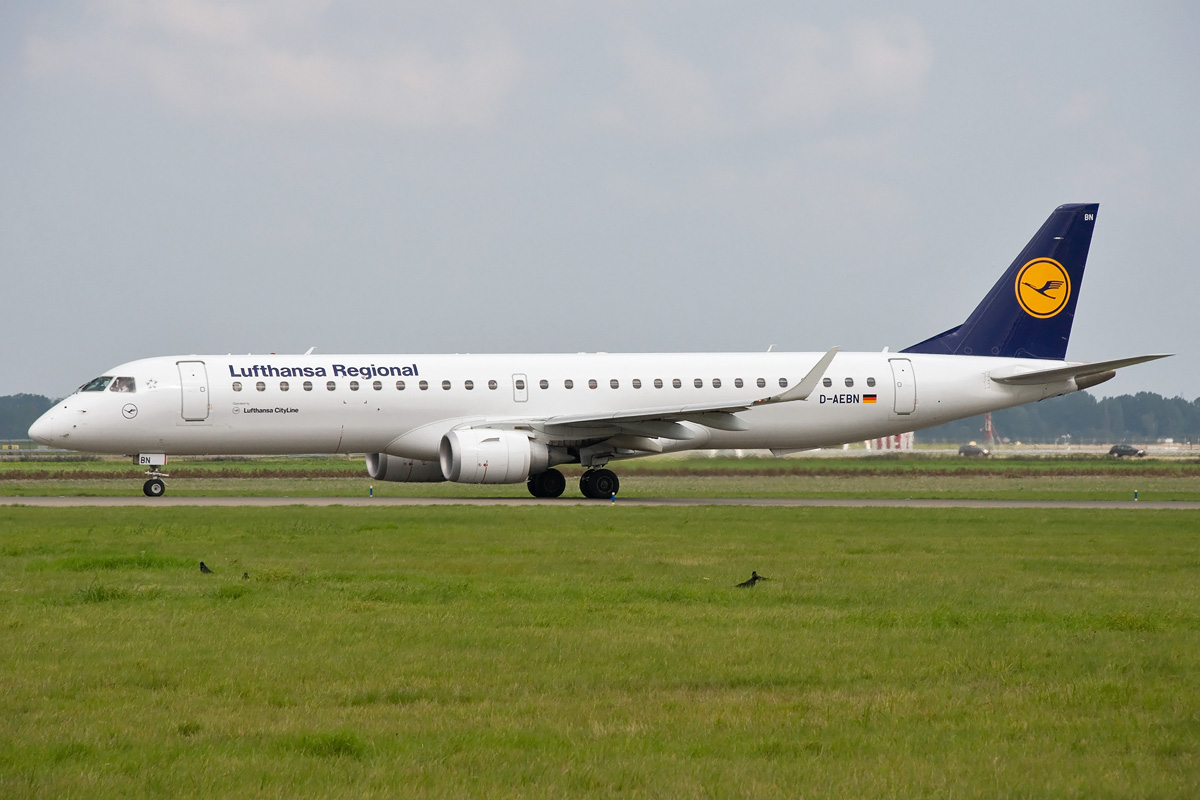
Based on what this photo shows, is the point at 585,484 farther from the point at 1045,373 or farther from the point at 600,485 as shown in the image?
the point at 1045,373

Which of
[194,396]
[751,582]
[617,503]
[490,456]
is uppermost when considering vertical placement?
[194,396]

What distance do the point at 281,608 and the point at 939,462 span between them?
57074 mm

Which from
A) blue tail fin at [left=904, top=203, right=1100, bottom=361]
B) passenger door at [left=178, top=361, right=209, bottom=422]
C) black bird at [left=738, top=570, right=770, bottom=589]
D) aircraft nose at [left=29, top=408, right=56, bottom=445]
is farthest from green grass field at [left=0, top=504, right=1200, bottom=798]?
blue tail fin at [left=904, top=203, right=1100, bottom=361]

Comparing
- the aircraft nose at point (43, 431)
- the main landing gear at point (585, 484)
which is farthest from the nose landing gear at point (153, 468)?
the main landing gear at point (585, 484)

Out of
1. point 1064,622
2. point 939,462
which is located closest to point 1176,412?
point 939,462

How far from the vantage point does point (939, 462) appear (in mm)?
65625


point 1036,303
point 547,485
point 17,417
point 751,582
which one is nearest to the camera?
point 751,582

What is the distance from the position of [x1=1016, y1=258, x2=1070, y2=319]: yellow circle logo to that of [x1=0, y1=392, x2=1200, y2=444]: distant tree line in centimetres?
11894

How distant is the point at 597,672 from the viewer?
9.15 metres

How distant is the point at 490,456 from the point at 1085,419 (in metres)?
161

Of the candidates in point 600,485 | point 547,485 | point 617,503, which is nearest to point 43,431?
point 547,485

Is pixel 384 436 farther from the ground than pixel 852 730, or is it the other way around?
pixel 384 436

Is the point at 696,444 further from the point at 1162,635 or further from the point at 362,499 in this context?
the point at 1162,635

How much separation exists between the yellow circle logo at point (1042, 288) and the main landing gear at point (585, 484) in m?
12.7
